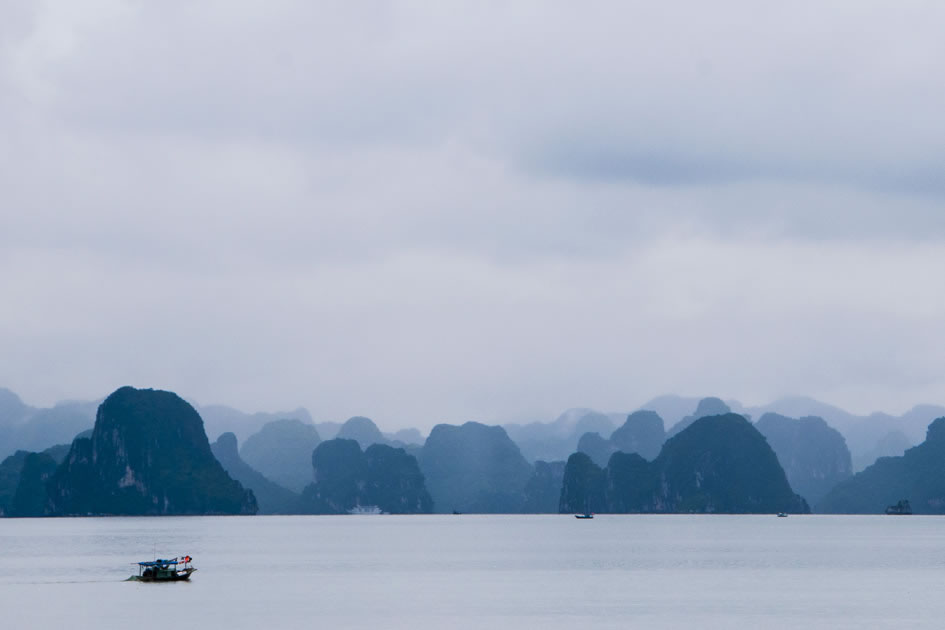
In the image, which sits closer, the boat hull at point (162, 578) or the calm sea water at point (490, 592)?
the calm sea water at point (490, 592)

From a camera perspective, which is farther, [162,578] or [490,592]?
[162,578]

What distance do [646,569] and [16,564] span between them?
72888 millimetres

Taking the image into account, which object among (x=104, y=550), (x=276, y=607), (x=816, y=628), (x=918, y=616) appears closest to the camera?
(x=816, y=628)

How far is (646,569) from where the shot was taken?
14088 centimetres

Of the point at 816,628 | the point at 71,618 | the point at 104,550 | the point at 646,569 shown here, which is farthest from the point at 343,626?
the point at 104,550

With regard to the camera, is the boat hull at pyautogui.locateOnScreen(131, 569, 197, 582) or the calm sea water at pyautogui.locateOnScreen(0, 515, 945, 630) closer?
the calm sea water at pyautogui.locateOnScreen(0, 515, 945, 630)

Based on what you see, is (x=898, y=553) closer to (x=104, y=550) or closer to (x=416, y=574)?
(x=416, y=574)

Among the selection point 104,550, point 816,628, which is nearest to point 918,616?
point 816,628

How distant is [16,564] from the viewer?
524ft

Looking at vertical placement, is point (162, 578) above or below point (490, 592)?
above

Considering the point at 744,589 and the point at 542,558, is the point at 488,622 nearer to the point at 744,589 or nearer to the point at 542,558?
the point at 744,589

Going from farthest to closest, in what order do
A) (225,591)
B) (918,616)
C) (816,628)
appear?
(225,591) < (918,616) < (816,628)

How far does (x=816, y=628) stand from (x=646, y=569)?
59.5 m

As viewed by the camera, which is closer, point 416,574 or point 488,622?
point 488,622
